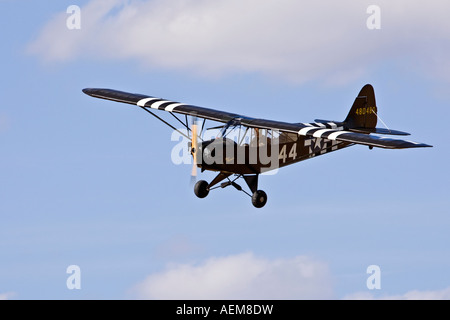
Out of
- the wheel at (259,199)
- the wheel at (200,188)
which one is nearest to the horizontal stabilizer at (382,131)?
the wheel at (259,199)

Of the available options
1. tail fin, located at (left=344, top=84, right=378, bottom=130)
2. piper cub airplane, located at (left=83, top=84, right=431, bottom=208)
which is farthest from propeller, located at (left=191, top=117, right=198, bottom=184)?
tail fin, located at (left=344, top=84, right=378, bottom=130)

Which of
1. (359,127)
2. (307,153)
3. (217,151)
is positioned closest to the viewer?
(217,151)

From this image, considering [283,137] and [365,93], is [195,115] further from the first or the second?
[365,93]

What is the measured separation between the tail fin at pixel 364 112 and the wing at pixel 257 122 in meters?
0.61

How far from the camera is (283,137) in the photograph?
33.9 metres

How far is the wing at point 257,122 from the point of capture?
94.8 feet

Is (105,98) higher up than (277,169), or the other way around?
(105,98)

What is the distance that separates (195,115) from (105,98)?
16.1ft

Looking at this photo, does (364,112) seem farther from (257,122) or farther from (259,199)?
(259,199)

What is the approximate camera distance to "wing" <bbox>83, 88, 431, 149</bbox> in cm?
2891

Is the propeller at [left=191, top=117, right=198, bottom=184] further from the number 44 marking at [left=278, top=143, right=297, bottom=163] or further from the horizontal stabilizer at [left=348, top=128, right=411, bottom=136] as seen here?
the horizontal stabilizer at [left=348, top=128, right=411, bottom=136]

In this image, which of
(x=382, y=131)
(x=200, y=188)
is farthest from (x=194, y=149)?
(x=382, y=131)

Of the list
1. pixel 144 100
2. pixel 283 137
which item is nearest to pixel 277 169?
pixel 283 137

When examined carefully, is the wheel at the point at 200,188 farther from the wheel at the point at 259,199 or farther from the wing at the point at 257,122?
the wing at the point at 257,122
